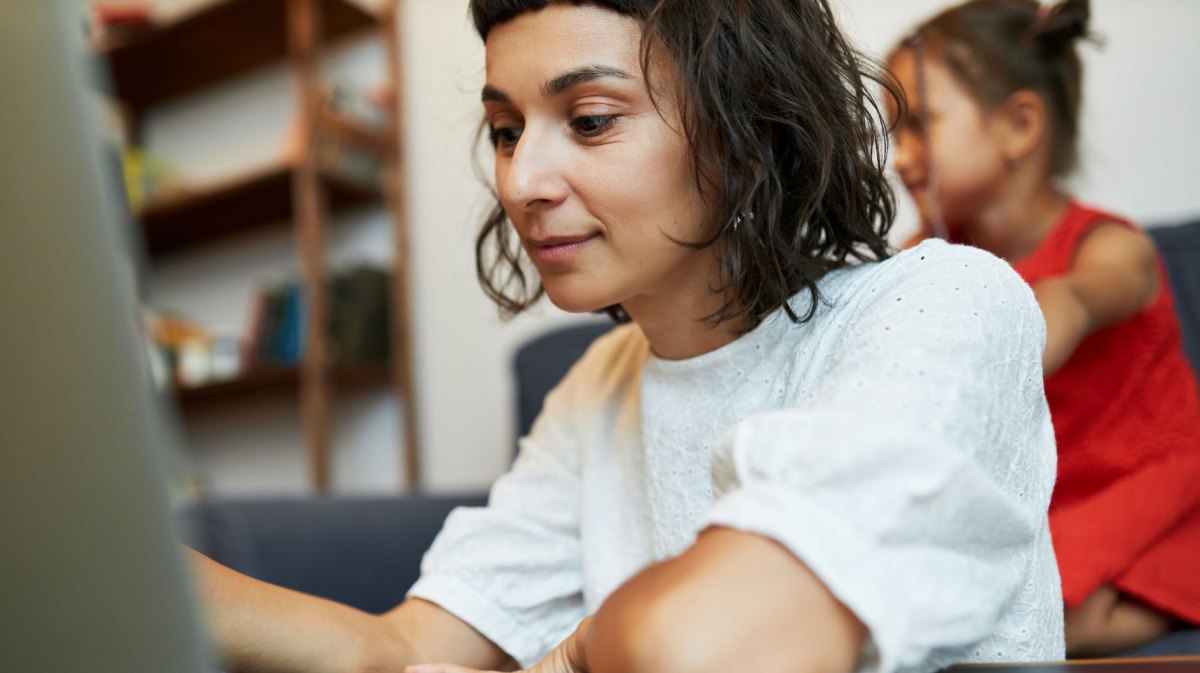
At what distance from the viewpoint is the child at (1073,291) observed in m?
1.05

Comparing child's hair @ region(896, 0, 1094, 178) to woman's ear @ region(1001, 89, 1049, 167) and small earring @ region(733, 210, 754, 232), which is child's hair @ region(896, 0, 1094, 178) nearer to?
woman's ear @ region(1001, 89, 1049, 167)

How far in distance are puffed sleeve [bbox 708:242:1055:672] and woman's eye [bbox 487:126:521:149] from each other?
349 mm

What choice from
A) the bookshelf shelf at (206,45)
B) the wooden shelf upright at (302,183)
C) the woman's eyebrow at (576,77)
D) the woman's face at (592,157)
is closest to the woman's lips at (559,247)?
the woman's face at (592,157)

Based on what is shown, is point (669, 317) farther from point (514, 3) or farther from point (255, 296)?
point (255, 296)

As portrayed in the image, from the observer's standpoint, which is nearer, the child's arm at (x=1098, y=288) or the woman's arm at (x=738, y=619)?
the woman's arm at (x=738, y=619)

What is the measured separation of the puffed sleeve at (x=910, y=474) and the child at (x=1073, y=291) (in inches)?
18.5

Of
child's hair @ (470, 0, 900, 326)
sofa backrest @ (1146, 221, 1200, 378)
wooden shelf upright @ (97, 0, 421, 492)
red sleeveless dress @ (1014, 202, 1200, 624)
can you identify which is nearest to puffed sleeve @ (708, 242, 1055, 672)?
child's hair @ (470, 0, 900, 326)

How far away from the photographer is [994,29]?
1.31 m

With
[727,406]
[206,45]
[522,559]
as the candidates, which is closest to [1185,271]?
[727,406]

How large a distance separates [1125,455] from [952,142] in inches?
17.4

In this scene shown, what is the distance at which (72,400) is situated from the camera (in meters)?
0.26

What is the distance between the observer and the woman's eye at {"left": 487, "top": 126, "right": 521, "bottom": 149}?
2.64ft

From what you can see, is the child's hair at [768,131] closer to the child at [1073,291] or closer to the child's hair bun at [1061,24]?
the child at [1073,291]

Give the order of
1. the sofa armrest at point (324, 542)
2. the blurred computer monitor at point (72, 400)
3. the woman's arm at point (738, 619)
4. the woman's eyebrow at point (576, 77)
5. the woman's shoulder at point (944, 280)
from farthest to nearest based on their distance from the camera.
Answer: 1. the sofa armrest at point (324, 542)
2. the woman's eyebrow at point (576, 77)
3. the woman's shoulder at point (944, 280)
4. the woman's arm at point (738, 619)
5. the blurred computer monitor at point (72, 400)
